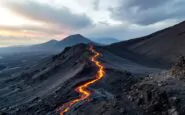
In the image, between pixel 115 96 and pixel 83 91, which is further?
pixel 83 91

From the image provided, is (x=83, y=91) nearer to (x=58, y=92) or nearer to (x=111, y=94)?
(x=111, y=94)

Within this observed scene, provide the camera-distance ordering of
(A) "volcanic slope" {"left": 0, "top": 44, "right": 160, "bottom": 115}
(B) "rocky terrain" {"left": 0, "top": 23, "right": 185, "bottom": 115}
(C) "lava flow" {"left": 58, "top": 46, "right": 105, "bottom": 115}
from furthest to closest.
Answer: (A) "volcanic slope" {"left": 0, "top": 44, "right": 160, "bottom": 115}, (C) "lava flow" {"left": 58, "top": 46, "right": 105, "bottom": 115}, (B) "rocky terrain" {"left": 0, "top": 23, "right": 185, "bottom": 115}

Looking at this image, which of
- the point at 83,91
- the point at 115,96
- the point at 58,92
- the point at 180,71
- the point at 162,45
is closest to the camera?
the point at 180,71

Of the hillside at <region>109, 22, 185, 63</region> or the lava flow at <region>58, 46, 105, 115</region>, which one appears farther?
the hillside at <region>109, 22, 185, 63</region>

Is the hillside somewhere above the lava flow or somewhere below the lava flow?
above

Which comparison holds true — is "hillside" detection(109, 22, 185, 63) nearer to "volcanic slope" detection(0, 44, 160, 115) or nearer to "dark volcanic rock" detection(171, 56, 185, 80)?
"volcanic slope" detection(0, 44, 160, 115)

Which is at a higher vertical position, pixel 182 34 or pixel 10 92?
pixel 182 34

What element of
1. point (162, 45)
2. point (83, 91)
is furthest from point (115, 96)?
point (162, 45)

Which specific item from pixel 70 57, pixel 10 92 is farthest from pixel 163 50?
pixel 10 92

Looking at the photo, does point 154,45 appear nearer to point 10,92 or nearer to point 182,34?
point 182,34

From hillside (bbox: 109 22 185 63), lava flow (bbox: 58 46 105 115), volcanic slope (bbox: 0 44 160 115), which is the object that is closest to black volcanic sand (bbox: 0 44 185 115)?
volcanic slope (bbox: 0 44 160 115)

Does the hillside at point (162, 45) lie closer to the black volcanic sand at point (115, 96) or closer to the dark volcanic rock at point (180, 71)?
the black volcanic sand at point (115, 96)
